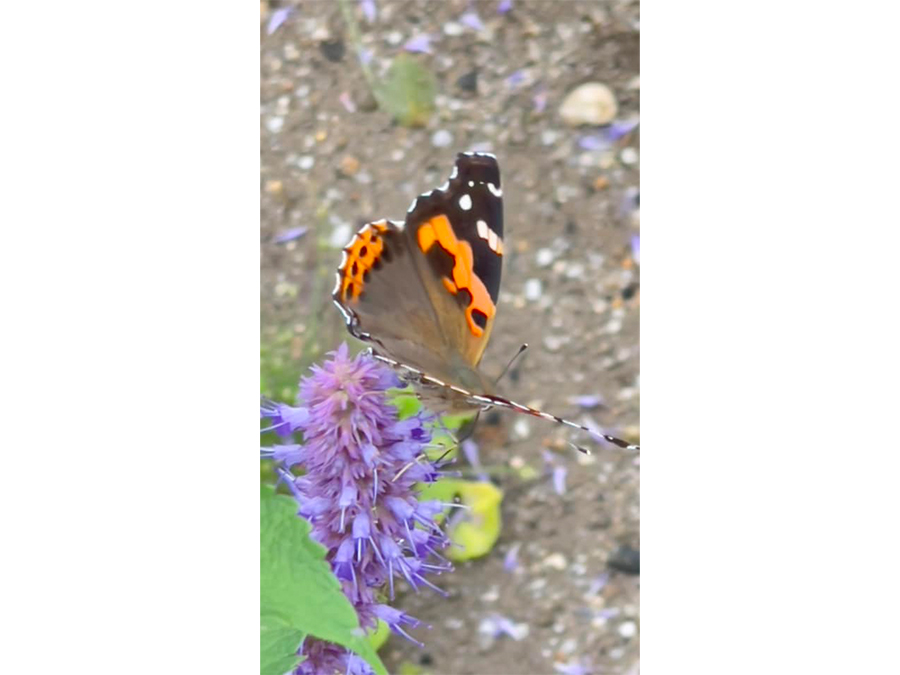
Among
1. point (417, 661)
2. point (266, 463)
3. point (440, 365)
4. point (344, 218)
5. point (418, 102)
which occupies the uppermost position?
point (418, 102)

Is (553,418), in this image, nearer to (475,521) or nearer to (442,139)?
(475,521)

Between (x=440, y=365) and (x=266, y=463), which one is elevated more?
(x=440, y=365)

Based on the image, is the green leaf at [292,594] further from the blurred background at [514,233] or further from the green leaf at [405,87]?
the green leaf at [405,87]

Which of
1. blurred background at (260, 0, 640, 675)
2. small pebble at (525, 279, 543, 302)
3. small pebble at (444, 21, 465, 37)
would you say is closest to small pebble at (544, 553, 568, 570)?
blurred background at (260, 0, 640, 675)

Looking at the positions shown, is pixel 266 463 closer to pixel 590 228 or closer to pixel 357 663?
pixel 357 663

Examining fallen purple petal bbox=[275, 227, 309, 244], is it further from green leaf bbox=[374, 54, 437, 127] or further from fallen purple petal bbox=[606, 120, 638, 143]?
fallen purple petal bbox=[606, 120, 638, 143]
